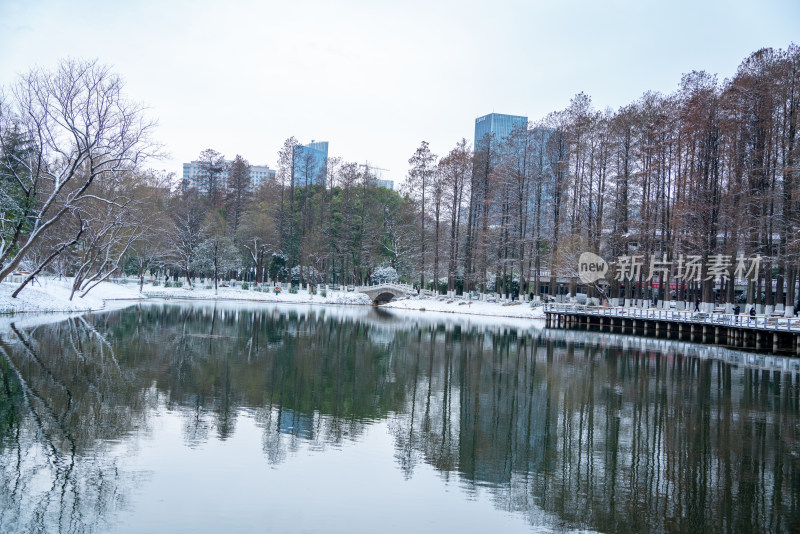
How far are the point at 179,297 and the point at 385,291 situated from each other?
20.4m

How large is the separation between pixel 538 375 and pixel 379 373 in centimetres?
558

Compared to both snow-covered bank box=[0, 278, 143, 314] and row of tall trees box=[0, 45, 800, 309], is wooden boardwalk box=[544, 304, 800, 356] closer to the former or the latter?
row of tall trees box=[0, 45, 800, 309]

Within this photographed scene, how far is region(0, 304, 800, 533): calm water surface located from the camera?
8742 mm

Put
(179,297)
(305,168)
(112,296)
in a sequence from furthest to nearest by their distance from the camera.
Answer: (305,168)
(179,297)
(112,296)

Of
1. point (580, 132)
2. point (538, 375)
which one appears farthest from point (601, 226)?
point (538, 375)

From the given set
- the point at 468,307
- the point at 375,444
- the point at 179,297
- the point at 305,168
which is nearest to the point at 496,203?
the point at 468,307

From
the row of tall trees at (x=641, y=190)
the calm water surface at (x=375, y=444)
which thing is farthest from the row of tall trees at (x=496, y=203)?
the calm water surface at (x=375, y=444)

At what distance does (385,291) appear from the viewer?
214 feet

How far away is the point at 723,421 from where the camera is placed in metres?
15.5

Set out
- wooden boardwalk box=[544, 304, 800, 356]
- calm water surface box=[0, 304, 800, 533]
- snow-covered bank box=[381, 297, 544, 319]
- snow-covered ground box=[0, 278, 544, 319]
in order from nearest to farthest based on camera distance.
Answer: calm water surface box=[0, 304, 800, 533], wooden boardwalk box=[544, 304, 800, 356], snow-covered ground box=[0, 278, 544, 319], snow-covered bank box=[381, 297, 544, 319]

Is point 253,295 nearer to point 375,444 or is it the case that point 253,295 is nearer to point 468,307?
point 468,307

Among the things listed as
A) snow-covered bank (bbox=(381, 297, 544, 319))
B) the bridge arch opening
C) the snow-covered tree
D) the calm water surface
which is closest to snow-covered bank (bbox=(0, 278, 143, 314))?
the calm water surface

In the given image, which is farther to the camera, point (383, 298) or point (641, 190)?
point (383, 298)

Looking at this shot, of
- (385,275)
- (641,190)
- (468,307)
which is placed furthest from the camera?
(385,275)
